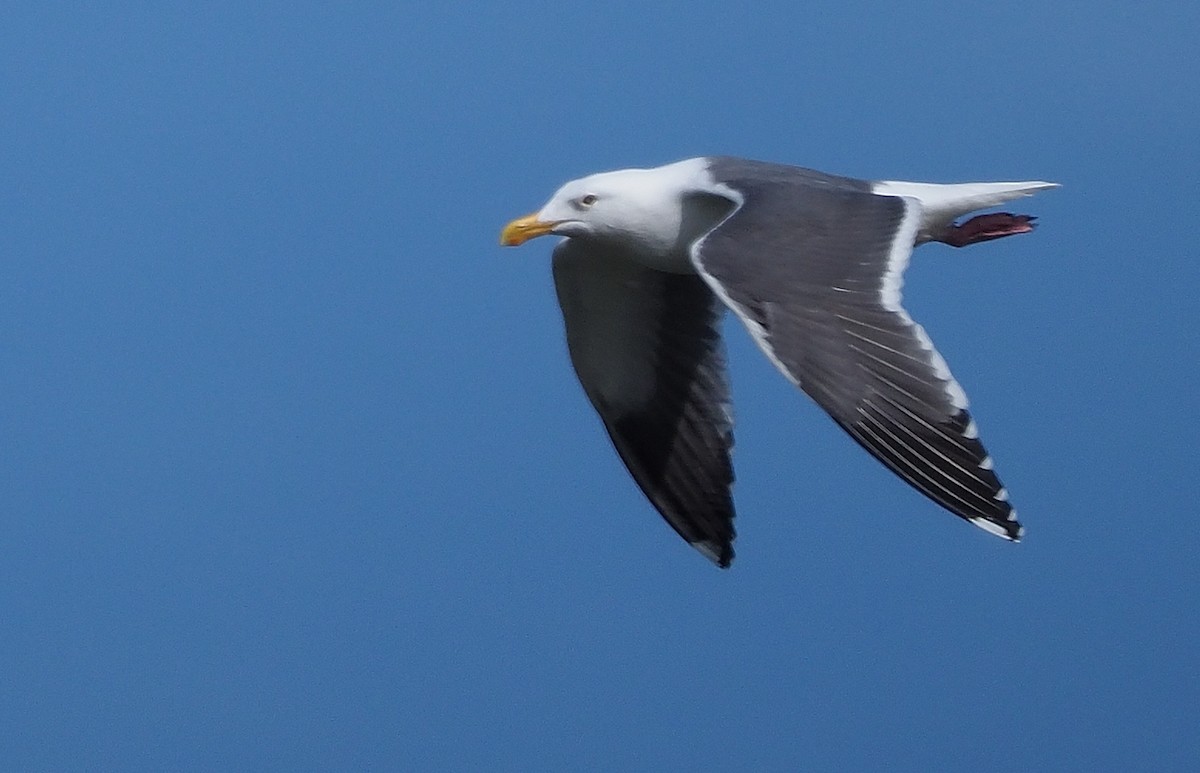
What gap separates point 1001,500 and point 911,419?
6.6 inches

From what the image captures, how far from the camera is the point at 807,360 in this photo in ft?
9.84

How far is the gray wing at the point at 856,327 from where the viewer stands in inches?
114

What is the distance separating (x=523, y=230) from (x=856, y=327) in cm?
80

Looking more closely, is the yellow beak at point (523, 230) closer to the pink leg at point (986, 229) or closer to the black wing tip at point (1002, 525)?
the pink leg at point (986, 229)

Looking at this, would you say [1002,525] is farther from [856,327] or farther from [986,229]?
[986,229]

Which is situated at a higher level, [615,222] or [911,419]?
[615,222]

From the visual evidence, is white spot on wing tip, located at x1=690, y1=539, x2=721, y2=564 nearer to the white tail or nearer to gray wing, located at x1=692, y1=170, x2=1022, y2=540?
the white tail

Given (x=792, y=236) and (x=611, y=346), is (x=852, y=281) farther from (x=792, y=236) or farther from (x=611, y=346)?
(x=611, y=346)

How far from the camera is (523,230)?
367 centimetres

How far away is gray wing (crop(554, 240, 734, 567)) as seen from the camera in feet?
13.4

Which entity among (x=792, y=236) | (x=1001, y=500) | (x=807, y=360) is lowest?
(x=1001, y=500)

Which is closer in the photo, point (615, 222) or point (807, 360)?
point (807, 360)

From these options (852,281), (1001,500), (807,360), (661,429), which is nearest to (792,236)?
(852,281)

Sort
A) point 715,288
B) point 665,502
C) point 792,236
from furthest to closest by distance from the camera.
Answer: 1. point 665,502
2. point 792,236
3. point 715,288
